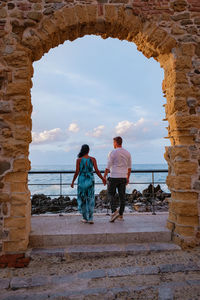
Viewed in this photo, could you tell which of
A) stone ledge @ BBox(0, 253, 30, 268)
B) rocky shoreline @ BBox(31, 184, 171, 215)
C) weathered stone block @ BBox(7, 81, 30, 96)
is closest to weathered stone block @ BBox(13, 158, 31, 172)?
weathered stone block @ BBox(7, 81, 30, 96)

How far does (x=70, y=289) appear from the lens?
2855 millimetres

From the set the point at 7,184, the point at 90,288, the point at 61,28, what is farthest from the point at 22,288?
the point at 61,28

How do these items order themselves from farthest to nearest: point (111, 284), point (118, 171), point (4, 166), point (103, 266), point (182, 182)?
point (118, 171) < point (182, 182) < point (4, 166) < point (103, 266) < point (111, 284)

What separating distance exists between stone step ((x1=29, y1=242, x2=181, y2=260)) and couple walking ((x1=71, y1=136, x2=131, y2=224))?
0.82 meters

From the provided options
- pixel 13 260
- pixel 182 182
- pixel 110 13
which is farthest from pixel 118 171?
pixel 110 13

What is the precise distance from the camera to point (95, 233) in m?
3.85

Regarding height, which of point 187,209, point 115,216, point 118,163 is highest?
point 118,163

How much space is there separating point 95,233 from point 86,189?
2.96 feet

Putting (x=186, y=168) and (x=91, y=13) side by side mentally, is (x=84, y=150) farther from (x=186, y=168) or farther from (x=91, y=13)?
(x=91, y=13)

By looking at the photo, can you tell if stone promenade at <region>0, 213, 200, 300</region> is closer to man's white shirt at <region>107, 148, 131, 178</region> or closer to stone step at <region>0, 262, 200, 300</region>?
stone step at <region>0, 262, 200, 300</region>

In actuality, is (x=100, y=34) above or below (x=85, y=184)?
above

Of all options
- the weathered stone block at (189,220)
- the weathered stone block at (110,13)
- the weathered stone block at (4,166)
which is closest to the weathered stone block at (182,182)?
the weathered stone block at (189,220)

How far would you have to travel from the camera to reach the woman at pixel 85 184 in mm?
4484

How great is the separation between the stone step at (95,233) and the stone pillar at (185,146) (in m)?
0.35
